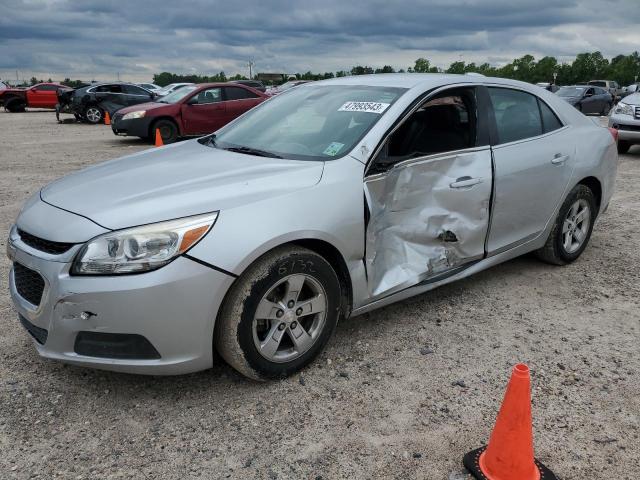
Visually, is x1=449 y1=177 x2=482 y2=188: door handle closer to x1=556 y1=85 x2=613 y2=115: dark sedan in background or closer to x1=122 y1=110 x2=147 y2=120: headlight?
x1=122 y1=110 x2=147 y2=120: headlight

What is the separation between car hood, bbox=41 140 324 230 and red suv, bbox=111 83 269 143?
1011 cm

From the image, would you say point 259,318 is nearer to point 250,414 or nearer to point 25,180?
point 250,414

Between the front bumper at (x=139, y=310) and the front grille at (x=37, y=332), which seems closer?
the front bumper at (x=139, y=310)

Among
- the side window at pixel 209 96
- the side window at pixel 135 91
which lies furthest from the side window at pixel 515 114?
the side window at pixel 135 91

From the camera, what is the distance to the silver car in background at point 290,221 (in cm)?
252

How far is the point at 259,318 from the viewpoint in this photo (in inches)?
109

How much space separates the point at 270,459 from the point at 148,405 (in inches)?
29.9

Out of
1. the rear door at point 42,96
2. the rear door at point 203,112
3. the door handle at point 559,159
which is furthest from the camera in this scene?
the rear door at point 42,96

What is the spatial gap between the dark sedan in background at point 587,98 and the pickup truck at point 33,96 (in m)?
23.7

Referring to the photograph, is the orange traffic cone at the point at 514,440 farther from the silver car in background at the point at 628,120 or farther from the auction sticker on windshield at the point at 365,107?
the silver car in background at the point at 628,120

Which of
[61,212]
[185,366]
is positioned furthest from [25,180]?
[185,366]

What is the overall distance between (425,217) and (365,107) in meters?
0.78

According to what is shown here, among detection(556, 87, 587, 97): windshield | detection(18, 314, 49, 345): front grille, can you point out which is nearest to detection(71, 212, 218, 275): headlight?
detection(18, 314, 49, 345): front grille

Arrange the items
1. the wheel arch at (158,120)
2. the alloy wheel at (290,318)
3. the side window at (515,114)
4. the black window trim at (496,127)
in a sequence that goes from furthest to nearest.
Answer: the wheel arch at (158,120) → the side window at (515,114) → the black window trim at (496,127) → the alloy wheel at (290,318)
